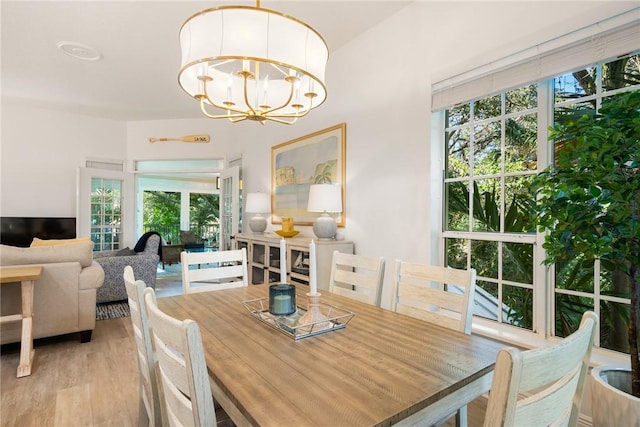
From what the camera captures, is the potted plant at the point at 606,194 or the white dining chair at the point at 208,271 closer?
the potted plant at the point at 606,194

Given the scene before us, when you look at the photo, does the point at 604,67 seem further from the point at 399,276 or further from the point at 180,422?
the point at 180,422

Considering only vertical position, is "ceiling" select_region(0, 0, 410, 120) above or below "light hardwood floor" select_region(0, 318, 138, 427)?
above

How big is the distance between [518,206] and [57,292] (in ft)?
12.0

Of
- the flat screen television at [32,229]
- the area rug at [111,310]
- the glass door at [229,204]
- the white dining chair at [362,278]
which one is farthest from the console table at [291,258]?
the flat screen television at [32,229]

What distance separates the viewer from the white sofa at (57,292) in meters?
2.75

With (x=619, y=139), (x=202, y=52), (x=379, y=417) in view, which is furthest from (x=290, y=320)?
(x=619, y=139)

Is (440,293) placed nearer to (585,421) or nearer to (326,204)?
(585,421)

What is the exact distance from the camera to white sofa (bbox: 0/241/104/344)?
108 inches

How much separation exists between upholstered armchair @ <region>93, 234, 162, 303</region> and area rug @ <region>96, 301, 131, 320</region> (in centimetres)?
8

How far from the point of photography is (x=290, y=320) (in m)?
1.41

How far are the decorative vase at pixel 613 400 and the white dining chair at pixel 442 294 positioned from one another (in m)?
0.48

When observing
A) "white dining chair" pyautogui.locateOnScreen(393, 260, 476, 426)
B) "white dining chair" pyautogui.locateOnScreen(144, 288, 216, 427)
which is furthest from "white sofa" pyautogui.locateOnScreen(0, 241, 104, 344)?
"white dining chair" pyautogui.locateOnScreen(393, 260, 476, 426)

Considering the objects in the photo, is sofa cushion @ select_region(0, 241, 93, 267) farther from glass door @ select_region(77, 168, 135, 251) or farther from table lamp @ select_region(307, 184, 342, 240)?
glass door @ select_region(77, 168, 135, 251)

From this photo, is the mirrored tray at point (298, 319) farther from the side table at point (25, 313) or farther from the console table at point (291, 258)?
the side table at point (25, 313)
